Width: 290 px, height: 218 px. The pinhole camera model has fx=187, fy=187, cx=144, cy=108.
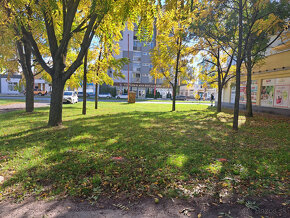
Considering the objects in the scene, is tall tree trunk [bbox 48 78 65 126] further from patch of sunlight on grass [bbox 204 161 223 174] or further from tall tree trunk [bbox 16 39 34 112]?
patch of sunlight on grass [bbox 204 161 223 174]

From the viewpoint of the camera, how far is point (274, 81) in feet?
51.5

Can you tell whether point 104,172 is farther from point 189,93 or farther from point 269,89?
point 189,93

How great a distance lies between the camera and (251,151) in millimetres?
5266

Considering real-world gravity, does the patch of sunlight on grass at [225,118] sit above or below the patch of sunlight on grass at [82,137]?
above

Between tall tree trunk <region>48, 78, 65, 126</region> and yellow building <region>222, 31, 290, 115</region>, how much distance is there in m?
13.9

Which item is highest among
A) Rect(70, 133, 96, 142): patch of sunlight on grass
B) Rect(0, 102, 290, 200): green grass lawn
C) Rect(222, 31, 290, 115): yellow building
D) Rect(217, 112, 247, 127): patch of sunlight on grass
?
Rect(222, 31, 290, 115): yellow building

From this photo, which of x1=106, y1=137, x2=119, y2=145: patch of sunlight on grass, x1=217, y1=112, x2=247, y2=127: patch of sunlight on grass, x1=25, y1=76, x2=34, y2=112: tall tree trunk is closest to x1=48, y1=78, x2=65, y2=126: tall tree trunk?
x1=106, y1=137, x2=119, y2=145: patch of sunlight on grass

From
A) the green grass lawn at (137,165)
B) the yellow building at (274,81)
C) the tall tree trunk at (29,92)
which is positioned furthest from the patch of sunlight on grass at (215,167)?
the yellow building at (274,81)

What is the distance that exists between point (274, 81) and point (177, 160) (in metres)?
15.6

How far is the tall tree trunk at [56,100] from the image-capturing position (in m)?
7.53

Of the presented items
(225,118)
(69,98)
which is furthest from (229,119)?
(69,98)

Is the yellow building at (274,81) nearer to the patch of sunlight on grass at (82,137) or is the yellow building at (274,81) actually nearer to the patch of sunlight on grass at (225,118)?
the patch of sunlight on grass at (225,118)

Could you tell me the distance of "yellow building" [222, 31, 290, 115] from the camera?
14.2m

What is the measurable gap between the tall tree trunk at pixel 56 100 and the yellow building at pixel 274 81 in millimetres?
13859
